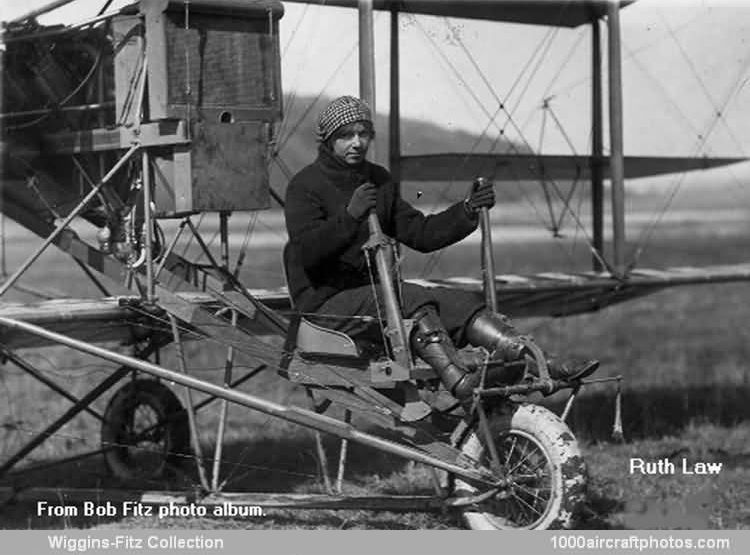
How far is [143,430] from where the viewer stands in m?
9.64

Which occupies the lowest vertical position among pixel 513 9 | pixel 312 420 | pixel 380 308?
pixel 312 420

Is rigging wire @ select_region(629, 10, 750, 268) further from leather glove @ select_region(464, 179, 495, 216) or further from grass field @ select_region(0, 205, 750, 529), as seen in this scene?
leather glove @ select_region(464, 179, 495, 216)

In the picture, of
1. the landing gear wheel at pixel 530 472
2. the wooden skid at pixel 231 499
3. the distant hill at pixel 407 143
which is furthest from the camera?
the distant hill at pixel 407 143

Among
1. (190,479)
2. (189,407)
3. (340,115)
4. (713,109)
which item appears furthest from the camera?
(713,109)

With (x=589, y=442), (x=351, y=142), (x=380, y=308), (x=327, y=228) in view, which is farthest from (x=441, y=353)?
(x=589, y=442)

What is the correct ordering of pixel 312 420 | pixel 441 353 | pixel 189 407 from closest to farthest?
pixel 441 353 < pixel 312 420 < pixel 189 407

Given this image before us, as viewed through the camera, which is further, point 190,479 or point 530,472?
point 190,479

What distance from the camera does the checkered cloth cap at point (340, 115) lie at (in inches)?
295

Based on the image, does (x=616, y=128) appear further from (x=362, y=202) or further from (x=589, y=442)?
(x=362, y=202)

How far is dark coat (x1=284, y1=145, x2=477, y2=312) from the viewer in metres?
7.36

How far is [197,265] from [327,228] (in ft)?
4.20

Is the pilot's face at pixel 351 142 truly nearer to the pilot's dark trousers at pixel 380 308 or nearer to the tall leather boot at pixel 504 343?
the pilot's dark trousers at pixel 380 308

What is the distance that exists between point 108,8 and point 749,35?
4572 mm

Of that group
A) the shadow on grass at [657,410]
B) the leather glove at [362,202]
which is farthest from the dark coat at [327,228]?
the shadow on grass at [657,410]
